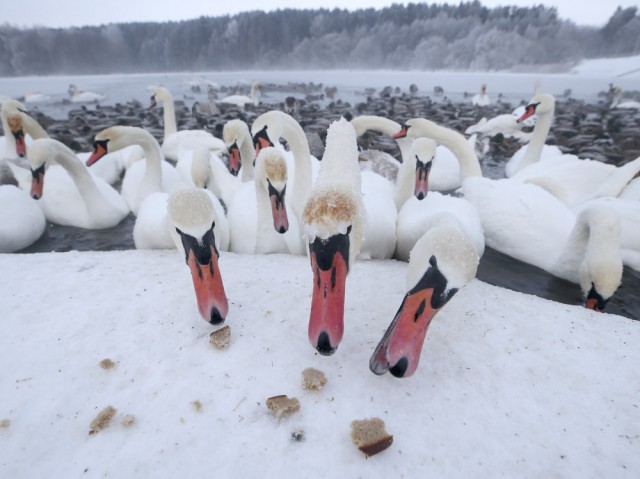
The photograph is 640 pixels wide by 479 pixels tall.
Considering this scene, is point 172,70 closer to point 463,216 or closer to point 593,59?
point 593,59

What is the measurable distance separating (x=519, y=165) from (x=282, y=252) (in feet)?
20.2

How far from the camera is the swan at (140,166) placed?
5918mm

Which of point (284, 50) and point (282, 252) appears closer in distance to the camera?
point (282, 252)

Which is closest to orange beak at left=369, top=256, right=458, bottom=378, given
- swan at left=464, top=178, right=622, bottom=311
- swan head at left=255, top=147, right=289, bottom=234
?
swan head at left=255, top=147, right=289, bottom=234

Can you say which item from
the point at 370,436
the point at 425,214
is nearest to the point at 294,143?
the point at 425,214

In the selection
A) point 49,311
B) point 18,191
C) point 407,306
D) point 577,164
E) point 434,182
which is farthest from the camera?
point 434,182

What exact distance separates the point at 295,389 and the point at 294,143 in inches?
143

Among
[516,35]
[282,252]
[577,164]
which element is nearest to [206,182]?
[282,252]

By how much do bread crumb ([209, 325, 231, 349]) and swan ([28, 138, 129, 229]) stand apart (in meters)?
4.15

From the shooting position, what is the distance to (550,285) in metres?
4.64

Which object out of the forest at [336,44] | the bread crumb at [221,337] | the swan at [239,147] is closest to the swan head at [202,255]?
the bread crumb at [221,337]

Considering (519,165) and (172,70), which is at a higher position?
(519,165)

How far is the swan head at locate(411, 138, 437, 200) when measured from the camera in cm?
474

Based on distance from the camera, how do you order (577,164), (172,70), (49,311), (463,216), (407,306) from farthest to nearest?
(172,70)
(577,164)
(463,216)
(49,311)
(407,306)
